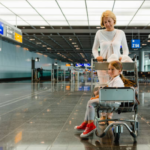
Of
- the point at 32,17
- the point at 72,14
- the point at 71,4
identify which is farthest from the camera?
the point at 32,17

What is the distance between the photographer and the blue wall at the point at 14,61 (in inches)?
977

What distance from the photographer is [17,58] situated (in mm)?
29688

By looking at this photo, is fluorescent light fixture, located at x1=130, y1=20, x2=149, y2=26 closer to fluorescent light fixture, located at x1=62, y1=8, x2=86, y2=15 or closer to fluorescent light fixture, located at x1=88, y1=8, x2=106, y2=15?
fluorescent light fixture, located at x1=88, y1=8, x2=106, y2=15

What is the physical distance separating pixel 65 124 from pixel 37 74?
23130 millimetres

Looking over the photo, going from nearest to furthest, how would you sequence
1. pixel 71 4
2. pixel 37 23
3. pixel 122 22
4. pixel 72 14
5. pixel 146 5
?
1. pixel 71 4
2. pixel 146 5
3. pixel 72 14
4. pixel 122 22
5. pixel 37 23

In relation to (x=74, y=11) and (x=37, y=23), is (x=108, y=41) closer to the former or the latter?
(x=74, y=11)

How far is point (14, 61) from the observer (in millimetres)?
28500

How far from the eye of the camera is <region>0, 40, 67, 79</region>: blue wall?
2482 centimetres

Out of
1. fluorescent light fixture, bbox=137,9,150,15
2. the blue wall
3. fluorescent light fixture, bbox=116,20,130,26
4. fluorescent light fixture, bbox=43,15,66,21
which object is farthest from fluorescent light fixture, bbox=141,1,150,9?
the blue wall

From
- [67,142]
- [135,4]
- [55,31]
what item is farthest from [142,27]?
[67,142]

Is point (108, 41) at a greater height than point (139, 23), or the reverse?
point (139, 23)

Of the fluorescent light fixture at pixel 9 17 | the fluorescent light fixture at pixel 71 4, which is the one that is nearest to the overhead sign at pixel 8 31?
the fluorescent light fixture at pixel 9 17

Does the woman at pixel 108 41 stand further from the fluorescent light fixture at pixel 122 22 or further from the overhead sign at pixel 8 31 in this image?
the fluorescent light fixture at pixel 122 22

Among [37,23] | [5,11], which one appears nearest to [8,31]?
[5,11]
